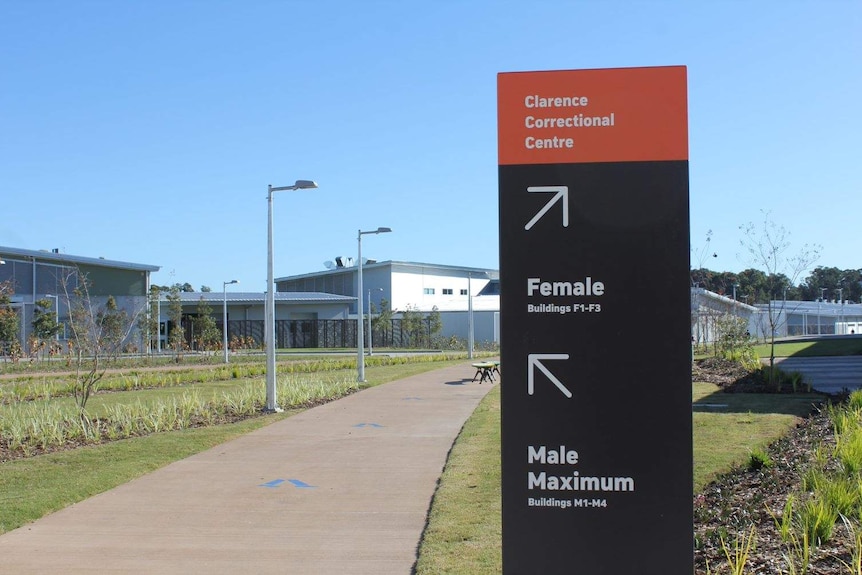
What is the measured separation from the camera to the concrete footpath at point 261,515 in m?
6.05

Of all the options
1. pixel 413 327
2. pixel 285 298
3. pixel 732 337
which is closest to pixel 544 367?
pixel 732 337

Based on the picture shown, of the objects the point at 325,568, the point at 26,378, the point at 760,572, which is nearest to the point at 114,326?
the point at 26,378

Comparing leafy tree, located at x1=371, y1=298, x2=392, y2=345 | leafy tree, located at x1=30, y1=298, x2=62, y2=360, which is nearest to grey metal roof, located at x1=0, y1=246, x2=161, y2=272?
leafy tree, located at x1=30, y1=298, x2=62, y2=360

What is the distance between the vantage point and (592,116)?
12.2 ft

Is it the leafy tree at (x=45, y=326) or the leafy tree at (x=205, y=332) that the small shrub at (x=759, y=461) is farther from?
the leafy tree at (x=205, y=332)

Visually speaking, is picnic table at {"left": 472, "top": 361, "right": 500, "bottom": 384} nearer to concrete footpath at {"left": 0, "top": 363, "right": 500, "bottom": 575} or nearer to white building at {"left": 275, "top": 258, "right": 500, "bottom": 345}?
concrete footpath at {"left": 0, "top": 363, "right": 500, "bottom": 575}

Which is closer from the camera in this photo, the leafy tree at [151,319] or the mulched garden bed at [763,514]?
the mulched garden bed at [763,514]

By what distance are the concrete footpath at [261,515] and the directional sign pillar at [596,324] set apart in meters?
2.42

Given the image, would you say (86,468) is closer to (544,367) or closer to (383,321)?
(544,367)

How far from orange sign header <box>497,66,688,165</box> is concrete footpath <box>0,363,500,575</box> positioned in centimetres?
338

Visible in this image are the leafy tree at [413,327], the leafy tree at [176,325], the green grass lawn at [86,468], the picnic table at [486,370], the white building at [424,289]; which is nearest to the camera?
the green grass lawn at [86,468]

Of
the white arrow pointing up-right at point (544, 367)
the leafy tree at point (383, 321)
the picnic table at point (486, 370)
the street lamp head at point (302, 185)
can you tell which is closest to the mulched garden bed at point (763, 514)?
the white arrow pointing up-right at point (544, 367)

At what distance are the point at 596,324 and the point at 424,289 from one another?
65.5 metres

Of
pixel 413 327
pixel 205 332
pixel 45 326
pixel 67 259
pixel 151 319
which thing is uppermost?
pixel 67 259
